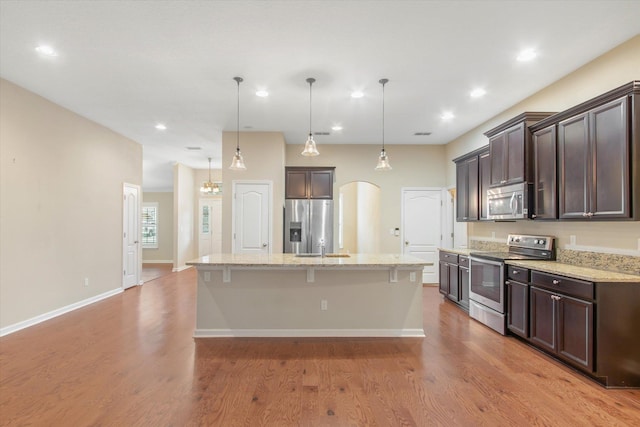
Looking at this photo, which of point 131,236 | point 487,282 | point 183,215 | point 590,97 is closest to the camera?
point 590,97

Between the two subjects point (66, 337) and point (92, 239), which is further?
point (92, 239)

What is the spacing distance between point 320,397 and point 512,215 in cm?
322

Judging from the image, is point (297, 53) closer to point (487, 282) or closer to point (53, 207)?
point (487, 282)

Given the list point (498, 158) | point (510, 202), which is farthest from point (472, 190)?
point (510, 202)

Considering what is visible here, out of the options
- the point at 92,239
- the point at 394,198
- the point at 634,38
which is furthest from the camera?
the point at 394,198

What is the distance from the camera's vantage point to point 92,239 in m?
5.66

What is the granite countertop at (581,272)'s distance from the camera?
2.75 m

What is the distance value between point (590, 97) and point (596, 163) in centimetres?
97

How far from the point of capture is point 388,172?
7.20 meters

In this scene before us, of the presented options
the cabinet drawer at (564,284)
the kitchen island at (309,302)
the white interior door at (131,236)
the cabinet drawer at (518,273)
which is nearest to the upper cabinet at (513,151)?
the cabinet drawer at (518,273)

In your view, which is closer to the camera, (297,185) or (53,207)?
(53,207)

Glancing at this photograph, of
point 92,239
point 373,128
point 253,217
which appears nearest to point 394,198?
point 373,128

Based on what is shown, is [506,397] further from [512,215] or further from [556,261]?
[512,215]

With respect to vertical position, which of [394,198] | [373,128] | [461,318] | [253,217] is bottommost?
[461,318]
